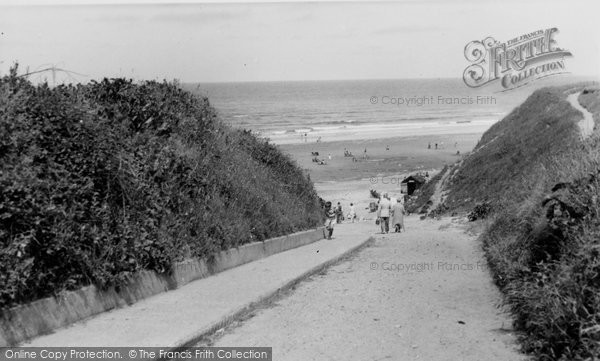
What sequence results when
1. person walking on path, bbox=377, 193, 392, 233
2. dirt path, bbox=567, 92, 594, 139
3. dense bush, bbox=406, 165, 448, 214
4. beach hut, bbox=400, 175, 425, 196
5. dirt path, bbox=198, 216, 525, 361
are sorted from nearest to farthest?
dirt path, bbox=198, 216, 525, 361
dirt path, bbox=567, 92, 594, 139
person walking on path, bbox=377, 193, 392, 233
dense bush, bbox=406, 165, 448, 214
beach hut, bbox=400, 175, 425, 196

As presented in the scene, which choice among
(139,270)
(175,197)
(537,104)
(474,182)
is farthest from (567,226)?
(537,104)

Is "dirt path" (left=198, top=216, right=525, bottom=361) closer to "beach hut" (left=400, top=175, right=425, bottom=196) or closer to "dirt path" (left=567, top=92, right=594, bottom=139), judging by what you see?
"dirt path" (left=567, top=92, right=594, bottom=139)

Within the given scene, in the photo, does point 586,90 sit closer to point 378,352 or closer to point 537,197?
point 537,197

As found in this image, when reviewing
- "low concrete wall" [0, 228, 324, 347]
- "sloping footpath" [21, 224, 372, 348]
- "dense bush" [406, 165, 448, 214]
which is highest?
"low concrete wall" [0, 228, 324, 347]

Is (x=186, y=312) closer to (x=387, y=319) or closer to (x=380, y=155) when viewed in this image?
(x=387, y=319)

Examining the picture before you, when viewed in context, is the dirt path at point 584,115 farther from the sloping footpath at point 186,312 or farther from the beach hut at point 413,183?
the sloping footpath at point 186,312

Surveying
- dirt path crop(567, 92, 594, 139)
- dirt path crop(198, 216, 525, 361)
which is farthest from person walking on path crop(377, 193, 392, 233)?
dirt path crop(198, 216, 525, 361)

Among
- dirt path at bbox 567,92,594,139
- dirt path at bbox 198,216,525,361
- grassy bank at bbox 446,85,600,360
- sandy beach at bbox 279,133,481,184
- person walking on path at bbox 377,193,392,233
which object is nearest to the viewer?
grassy bank at bbox 446,85,600,360

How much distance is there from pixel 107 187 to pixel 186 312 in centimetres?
173

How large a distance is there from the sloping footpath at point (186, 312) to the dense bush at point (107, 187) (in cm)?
40

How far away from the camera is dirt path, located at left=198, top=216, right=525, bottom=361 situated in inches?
253

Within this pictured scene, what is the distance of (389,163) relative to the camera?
6197 centimetres

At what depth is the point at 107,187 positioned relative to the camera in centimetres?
800

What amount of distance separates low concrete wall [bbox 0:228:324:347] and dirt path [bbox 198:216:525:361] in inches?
51.1
